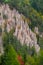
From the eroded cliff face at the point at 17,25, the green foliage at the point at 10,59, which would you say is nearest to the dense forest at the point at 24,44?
the green foliage at the point at 10,59

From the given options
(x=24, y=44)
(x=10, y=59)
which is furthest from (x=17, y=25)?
(x=10, y=59)

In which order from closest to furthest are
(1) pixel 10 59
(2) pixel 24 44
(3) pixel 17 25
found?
1. (1) pixel 10 59
2. (2) pixel 24 44
3. (3) pixel 17 25

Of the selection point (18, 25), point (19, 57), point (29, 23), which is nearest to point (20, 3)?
point (29, 23)

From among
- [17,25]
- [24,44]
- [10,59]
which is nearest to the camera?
[10,59]

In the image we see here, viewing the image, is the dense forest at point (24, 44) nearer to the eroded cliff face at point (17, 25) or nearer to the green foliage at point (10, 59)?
the green foliage at point (10, 59)

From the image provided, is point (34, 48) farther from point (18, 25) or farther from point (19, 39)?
point (18, 25)

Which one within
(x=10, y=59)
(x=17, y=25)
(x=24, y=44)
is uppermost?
(x=17, y=25)

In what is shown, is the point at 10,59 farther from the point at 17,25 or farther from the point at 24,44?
the point at 17,25

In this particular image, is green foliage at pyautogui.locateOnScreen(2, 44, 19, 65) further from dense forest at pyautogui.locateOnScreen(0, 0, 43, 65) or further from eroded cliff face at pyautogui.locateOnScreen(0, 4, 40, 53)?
eroded cliff face at pyautogui.locateOnScreen(0, 4, 40, 53)
